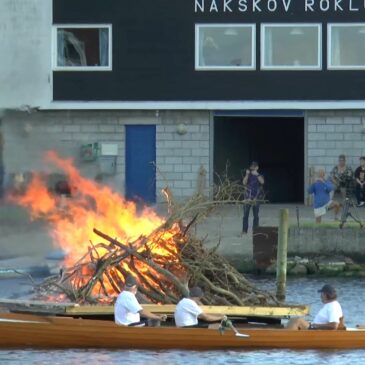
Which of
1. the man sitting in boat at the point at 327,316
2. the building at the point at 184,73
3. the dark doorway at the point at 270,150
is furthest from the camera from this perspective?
the dark doorway at the point at 270,150

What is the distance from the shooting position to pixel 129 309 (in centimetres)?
2588

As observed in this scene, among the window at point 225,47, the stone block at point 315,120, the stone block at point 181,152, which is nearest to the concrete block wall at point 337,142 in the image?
the stone block at point 315,120

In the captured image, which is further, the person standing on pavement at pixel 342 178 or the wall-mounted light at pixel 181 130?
the wall-mounted light at pixel 181 130

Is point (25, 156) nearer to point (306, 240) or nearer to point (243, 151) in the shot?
point (306, 240)

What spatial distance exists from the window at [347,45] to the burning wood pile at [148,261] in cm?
1756

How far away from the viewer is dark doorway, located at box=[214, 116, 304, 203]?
50.4 metres

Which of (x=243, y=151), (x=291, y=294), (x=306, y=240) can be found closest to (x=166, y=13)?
(x=243, y=151)

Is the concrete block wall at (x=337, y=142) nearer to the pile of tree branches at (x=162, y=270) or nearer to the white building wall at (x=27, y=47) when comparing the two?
the white building wall at (x=27, y=47)

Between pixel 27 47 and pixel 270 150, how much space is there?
35.1ft

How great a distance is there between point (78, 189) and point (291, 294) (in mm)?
5763

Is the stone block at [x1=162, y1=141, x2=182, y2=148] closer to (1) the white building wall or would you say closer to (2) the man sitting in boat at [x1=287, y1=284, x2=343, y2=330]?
(1) the white building wall

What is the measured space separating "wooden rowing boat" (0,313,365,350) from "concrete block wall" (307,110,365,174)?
841 inches

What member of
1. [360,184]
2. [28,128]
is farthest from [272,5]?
[28,128]

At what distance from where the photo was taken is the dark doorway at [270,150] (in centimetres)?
5044
